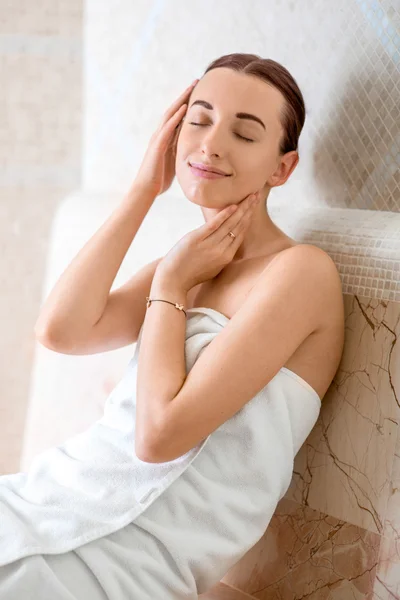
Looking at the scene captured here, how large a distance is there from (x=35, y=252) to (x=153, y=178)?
3.96 feet

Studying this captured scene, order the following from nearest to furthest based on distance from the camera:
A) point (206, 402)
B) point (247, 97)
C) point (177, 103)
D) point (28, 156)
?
1. point (206, 402)
2. point (247, 97)
3. point (177, 103)
4. point (28, 156)

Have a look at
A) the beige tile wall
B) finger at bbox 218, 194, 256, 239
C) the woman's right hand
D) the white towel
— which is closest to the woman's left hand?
finger at bbox 218, 194, 256, 239

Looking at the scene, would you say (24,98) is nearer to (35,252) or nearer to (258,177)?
(35,252)

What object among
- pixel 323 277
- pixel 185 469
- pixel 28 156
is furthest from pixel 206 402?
pixel 28 156

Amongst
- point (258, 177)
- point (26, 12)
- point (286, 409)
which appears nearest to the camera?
point (286, 409)

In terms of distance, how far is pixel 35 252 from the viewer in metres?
2.91

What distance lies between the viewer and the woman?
137cm

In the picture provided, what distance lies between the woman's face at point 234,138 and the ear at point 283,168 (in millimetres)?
16

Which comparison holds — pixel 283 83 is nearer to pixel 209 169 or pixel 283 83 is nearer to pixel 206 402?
pixel 209 169

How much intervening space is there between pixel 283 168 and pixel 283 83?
0.53ft

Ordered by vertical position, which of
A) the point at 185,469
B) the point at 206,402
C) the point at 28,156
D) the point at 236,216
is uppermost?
the point at 236,216

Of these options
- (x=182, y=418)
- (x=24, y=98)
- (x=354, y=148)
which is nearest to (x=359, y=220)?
(x=354, y=148)

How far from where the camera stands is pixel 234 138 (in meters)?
1.54

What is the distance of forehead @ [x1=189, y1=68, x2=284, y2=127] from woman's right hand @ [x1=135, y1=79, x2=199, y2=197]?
A: 208 millimetres
